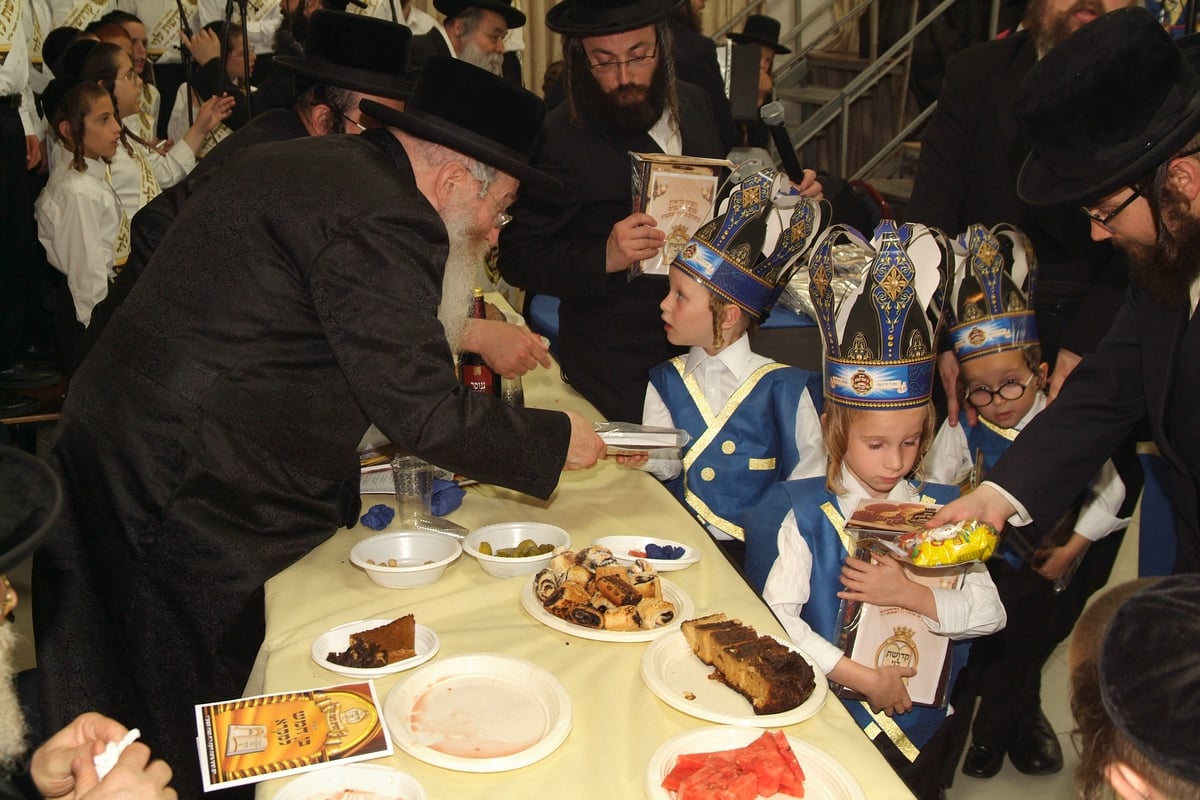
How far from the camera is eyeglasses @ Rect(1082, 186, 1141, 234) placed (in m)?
1.98

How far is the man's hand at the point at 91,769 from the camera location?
1.54 m

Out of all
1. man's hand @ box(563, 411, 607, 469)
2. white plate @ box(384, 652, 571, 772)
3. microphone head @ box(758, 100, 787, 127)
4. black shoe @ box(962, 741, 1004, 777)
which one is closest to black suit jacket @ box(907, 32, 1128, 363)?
microphone head @ box(758, 100, 787, 127)

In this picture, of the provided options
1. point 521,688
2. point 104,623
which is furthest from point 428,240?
point 104,623

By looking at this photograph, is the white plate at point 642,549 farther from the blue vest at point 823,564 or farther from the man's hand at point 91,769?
the man's hand at point 91,769

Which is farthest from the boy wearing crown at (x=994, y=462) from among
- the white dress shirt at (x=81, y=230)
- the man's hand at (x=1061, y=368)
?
the white dress shirt at (x=81, y=230)

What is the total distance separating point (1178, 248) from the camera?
77.6 inches

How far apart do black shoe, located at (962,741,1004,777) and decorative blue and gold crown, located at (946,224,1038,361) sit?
1.27 m

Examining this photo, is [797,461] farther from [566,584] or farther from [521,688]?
[521,688]

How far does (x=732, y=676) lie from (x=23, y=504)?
113 cm

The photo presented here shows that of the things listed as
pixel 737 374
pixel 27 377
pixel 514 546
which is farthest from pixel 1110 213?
pixel 27 377

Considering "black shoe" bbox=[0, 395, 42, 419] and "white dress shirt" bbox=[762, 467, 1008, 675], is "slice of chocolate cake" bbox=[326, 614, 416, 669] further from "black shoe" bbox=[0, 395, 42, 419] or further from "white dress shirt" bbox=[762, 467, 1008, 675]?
"black shoe" bbox=[0, 395, 42, 419]

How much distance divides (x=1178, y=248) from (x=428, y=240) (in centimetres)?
143

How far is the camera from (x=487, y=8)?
518cm

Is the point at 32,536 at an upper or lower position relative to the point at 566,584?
upper
